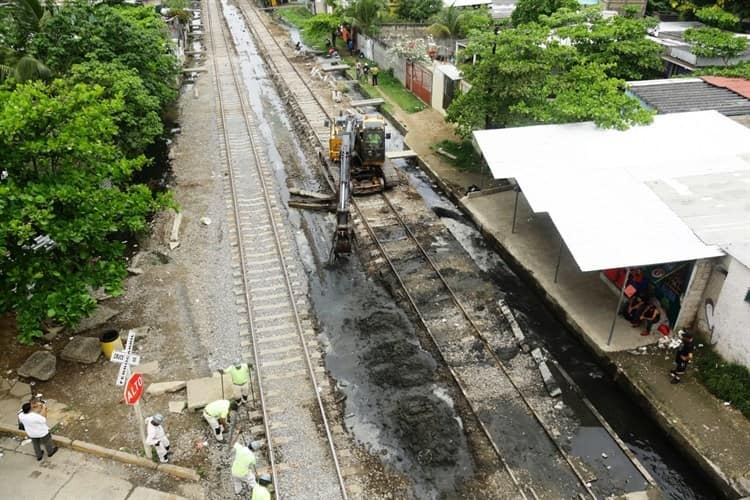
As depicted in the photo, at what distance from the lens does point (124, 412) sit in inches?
531

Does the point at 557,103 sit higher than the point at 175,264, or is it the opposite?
the point at 557,103

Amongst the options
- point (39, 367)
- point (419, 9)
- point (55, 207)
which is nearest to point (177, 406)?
point (39, 367)

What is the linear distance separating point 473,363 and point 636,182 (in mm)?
7731

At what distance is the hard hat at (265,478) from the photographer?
1141 cm

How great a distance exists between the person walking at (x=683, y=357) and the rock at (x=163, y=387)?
12128 millimetres

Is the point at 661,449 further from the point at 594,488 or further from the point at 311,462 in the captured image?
the point at 311,462

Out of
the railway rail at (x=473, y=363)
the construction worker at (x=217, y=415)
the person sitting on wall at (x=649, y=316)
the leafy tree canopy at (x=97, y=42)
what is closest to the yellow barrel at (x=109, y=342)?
the construction worker at (x=217, y=415)

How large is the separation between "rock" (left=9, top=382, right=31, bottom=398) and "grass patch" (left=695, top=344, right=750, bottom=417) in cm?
1658

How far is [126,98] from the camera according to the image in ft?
74.4

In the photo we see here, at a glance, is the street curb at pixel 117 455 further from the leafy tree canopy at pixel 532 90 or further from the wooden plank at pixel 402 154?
the wooden plank at pixel 402 154

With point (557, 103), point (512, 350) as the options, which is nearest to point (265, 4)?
point (557, 103)

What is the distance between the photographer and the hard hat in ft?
37.4

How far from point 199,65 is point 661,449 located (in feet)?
145

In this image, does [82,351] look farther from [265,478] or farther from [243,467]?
[265,478]
